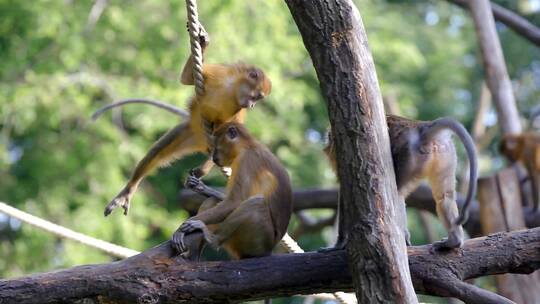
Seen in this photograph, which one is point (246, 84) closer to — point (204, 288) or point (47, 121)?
point (204, 288)

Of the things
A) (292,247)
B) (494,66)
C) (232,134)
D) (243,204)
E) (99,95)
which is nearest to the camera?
(243,204)

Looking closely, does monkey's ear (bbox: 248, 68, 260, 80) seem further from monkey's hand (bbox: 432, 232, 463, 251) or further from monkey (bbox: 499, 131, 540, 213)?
monkey (bbox: 499, 131, 540, 213)

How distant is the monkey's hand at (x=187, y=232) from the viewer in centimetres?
482

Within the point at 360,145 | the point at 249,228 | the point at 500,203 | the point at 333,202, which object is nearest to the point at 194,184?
the point at 249,228

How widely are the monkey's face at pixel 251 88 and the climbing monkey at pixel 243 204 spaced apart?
260mm

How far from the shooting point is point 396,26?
53.2ft

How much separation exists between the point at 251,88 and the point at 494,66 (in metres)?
5.03

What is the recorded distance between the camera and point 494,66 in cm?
1032

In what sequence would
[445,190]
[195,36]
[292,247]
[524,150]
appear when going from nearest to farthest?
[195,36] < [445,190] < [292,247] < [524,150]

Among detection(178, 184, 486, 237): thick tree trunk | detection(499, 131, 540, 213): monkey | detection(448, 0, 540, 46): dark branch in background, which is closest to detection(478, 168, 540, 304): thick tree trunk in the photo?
detection(178, 184, 486, 237): thick tree trunk

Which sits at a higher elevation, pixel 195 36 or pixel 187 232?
pixel 195 36

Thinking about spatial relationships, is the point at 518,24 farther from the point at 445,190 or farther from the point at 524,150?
the point at 445,190

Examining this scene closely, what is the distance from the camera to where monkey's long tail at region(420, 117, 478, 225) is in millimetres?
4477

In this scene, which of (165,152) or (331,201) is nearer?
(165,152)
